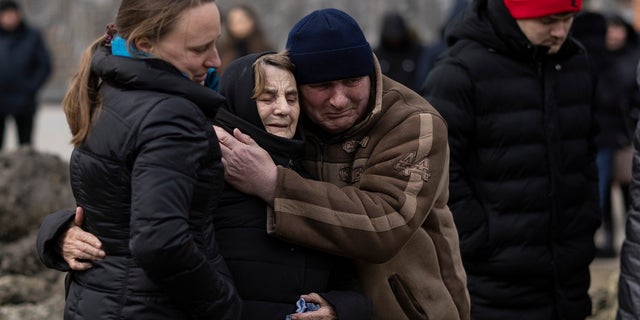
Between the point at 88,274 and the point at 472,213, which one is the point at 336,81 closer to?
the point at 88,274

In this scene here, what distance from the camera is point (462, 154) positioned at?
4.46 meters

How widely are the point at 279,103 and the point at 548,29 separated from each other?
149 cm

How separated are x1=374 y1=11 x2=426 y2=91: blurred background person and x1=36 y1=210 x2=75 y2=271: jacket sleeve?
6299mm

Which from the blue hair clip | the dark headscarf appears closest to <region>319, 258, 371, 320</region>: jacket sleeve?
the dark headscarf

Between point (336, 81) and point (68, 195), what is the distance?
3.13 m

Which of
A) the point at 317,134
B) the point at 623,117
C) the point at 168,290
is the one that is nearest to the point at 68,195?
the point at 317,134

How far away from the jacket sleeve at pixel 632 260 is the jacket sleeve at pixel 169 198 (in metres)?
1.53

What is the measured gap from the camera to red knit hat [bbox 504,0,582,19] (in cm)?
433

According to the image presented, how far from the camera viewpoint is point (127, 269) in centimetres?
305

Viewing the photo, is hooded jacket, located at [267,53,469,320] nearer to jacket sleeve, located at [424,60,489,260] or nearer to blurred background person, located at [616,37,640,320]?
blurred background person, located at [616,37,640,320]

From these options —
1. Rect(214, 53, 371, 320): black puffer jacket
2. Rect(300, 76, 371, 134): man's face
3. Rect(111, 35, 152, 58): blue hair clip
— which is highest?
Rect(111, 35, 152, 58): blue hair clip

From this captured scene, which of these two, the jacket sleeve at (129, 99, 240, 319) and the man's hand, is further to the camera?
the man's hand

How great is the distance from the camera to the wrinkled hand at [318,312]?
3348mm

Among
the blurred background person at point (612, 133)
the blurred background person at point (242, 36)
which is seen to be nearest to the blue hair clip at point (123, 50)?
the blurred background person at point (612, 133)
